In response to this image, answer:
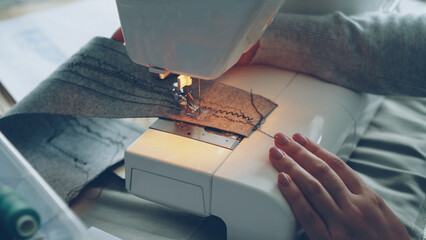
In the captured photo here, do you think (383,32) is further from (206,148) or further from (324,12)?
(206,148)

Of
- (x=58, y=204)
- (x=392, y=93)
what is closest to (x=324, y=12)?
(x=392, y=93)

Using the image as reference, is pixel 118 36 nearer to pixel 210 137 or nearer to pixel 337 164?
pixel 210 137

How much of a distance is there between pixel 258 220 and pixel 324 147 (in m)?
0.22

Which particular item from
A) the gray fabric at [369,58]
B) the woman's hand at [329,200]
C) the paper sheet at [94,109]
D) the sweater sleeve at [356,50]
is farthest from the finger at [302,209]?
the sweater sleeve at [356,50]

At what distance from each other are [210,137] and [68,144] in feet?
1.35

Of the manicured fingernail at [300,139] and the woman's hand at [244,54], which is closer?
the manicured fingernail at [300,139]

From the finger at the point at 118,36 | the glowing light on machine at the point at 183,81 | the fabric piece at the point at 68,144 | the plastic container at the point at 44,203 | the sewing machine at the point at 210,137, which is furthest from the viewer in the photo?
the finger at the point at 118,36

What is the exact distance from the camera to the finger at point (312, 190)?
22.6 inches

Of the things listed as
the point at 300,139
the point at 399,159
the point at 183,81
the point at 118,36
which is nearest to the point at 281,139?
the point at 300,139

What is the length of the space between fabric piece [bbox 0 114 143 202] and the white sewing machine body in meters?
0.17

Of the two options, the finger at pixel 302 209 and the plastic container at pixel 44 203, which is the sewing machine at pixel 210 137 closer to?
the finger at pixel 302 209

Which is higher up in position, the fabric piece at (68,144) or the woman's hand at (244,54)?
the woman's hand at (244,54)

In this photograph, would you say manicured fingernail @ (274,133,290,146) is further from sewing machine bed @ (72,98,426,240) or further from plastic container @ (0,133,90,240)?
plastic container @ (0,133,90,240)

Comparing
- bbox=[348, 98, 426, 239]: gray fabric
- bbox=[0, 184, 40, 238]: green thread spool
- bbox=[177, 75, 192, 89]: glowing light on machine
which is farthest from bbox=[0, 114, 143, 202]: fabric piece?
bbox=[348, 98, 426, 239]: gray fabric
